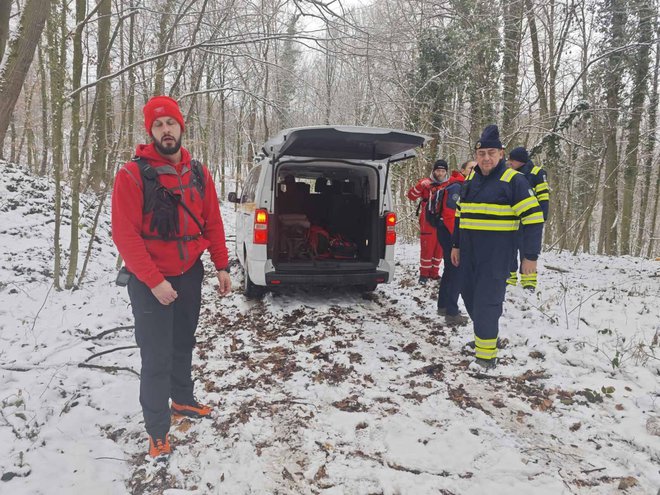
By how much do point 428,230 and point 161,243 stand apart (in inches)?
199

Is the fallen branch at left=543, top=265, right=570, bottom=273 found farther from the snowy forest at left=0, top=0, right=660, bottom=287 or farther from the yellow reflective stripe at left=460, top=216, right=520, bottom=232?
the yellow reflective stripe at left=460, top=216, right=520, bottom=232

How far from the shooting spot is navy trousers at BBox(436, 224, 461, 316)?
492 cm

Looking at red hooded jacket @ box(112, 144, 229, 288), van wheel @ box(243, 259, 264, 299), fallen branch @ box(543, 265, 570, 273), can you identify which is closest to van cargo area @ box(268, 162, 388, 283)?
van wheel @ box(243, 259, 264, 299)

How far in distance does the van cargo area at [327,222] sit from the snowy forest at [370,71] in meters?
1.17

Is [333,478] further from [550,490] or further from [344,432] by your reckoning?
[550,490]

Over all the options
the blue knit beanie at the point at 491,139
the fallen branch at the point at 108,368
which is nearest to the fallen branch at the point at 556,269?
the blue knit beanie at the point at 491,139

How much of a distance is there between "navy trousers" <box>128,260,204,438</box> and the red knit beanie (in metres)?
0.95

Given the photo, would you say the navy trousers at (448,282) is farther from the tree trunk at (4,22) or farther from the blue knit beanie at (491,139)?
the tree trunk at (4,22)

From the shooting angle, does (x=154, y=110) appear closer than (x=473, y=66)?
Yes

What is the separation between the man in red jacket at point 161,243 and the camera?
2.27 m

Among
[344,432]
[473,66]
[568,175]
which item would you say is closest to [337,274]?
[344,432]

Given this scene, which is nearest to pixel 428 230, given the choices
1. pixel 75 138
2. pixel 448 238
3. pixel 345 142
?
pixel 448 238

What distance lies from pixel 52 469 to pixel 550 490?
2.90m

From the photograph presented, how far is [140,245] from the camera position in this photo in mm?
2262
